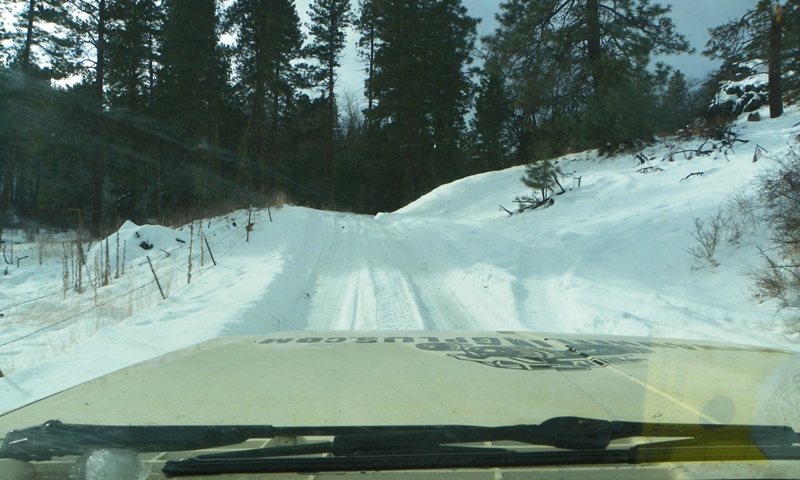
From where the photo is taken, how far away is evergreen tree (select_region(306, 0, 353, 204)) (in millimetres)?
43000

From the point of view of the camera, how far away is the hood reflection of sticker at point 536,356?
302 cm

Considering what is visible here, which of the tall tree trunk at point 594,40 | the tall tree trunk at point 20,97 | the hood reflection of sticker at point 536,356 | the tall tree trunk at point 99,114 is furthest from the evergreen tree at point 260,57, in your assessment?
the hood reflection of sticker at point 536,356

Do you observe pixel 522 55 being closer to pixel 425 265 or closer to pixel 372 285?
pixel 425 265

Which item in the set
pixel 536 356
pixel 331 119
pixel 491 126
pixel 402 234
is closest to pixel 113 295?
pixel 402 234

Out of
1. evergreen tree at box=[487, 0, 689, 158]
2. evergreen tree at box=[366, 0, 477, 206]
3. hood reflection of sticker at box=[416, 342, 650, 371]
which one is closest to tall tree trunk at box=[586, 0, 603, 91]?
evergreen tree at box=[487, 0, 689, 158]

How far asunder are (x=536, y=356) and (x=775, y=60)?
1799 centimetres

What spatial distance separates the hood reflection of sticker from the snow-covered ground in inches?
154

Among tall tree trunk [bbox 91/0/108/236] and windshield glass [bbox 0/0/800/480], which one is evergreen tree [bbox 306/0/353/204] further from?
tall tree trunk [bbox 91/0/108/236]

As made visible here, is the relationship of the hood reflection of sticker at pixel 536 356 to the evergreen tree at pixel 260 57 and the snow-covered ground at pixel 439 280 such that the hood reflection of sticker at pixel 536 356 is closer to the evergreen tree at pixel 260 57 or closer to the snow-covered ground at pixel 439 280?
the snow-covered ground at pixel 439 280

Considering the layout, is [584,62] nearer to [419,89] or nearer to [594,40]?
[594,40]

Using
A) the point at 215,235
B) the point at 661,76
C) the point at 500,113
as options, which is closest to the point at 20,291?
the point at 215,235

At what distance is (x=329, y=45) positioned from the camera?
43.5 metres

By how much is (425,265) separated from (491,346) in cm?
899

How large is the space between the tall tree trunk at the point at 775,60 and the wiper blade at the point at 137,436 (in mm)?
18963
